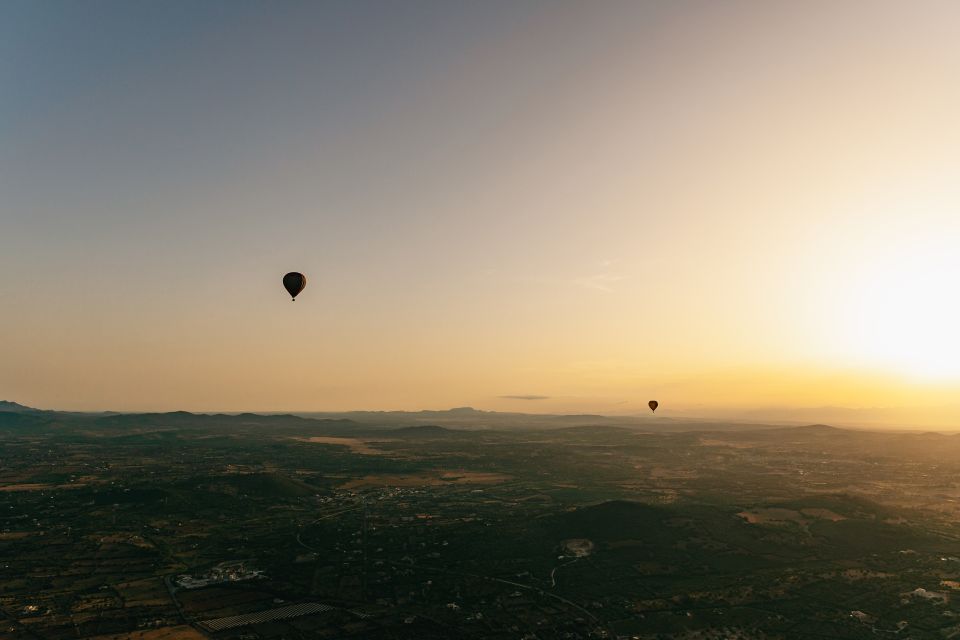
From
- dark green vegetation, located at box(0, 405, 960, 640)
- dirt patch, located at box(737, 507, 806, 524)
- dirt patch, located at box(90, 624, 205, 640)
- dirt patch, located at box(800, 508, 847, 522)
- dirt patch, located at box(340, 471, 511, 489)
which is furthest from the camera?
dirt patch, located at box(340, 471, 511, 489)

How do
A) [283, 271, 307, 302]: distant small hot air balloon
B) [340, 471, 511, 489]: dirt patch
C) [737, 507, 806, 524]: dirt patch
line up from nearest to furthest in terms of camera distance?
[283, 271, 307, 302]: distant small hot air balloon
[737, 507, 806, 524]: dirt patch
[340, 471, 511, 489]: dirt patch

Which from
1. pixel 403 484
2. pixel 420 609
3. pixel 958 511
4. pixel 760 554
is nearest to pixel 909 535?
pixel 760 554

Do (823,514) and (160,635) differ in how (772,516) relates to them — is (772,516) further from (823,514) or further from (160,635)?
(160,635)

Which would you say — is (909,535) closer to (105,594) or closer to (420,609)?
(420,609)

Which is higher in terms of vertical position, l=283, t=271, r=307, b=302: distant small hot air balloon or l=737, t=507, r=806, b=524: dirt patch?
l=283, t=271, r=307, b=302: distant small hot air balloon

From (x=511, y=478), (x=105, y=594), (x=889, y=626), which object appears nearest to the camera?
(x=889, y=626)

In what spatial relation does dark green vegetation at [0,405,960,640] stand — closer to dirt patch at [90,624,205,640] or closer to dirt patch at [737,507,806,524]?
dirt patch at [90,624,205,640]

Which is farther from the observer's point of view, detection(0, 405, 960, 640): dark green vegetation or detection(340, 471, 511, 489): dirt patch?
detection(340, 471, 511, 489): dirt patch

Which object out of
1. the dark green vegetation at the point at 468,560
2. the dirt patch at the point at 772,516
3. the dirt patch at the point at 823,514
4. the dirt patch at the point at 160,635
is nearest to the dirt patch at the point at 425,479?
the dark green vegetation at the point at 468,560

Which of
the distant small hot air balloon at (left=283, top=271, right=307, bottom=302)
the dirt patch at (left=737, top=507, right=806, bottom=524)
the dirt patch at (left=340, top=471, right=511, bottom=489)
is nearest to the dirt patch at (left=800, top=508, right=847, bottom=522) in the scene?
the dirt patch at (left=737, top=507, right=806, bottom=524)
